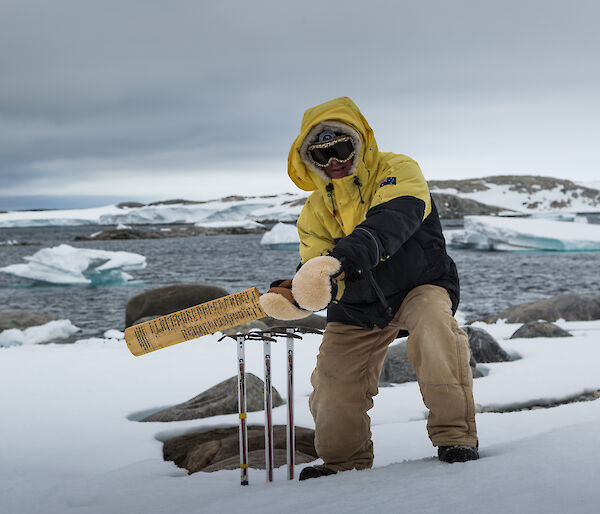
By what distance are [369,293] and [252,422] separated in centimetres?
168

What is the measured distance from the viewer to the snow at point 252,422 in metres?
1.86

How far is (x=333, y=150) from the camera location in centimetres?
274

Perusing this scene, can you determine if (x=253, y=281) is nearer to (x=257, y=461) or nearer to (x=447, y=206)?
(x=257, y=461)

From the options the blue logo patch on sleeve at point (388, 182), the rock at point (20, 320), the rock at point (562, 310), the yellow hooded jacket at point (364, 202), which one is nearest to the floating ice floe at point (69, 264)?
the rock at point (20, 320)

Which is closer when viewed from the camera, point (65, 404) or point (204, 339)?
point (65, 404)

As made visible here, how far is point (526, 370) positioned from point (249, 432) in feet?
9.30

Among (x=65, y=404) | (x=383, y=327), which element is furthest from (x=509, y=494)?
(x=65, y=404)

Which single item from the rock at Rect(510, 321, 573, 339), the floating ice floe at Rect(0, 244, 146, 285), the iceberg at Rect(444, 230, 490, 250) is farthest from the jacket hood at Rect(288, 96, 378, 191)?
the iceberg at Rect(444, 230, 490, 250)

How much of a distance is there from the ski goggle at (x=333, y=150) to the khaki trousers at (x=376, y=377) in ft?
2.37

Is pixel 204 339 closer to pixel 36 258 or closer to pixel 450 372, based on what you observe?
pixel 450 372

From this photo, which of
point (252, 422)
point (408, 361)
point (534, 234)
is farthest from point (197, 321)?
point (534, 234)

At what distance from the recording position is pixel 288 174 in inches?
121

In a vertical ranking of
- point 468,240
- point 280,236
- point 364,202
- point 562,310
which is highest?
point 364,202

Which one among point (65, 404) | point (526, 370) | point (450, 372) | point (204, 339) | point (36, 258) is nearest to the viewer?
point (450, 372)
